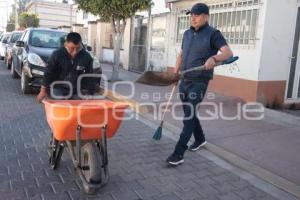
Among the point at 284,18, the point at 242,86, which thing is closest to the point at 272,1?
the point at 284,18

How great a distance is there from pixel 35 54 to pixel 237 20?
5.02 metres

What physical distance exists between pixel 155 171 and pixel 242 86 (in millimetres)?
4826

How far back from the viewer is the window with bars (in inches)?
328

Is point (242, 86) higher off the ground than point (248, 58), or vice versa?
point (248, 58)

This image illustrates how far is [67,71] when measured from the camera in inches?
168

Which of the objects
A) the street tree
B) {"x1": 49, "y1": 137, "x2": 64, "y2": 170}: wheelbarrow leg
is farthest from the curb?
the street tree

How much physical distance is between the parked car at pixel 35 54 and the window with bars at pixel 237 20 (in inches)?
135

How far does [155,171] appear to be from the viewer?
4469 millimetres

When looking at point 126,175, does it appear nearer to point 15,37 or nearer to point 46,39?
point 46,39

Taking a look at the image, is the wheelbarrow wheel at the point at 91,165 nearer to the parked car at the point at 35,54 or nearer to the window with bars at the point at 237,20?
the parked car at the point at 35,54

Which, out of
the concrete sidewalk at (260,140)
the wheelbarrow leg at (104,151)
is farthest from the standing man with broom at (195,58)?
the wheelbarrow leg at (104,151)

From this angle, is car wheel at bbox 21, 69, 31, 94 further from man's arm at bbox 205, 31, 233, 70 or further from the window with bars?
man's arm at bbox 205, 31, 233, 70

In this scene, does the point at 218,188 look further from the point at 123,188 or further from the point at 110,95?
the point at 110,95

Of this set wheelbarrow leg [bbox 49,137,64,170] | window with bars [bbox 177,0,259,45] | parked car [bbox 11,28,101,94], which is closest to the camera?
wheelbarrow leg [bbox 49,137,64,170]
